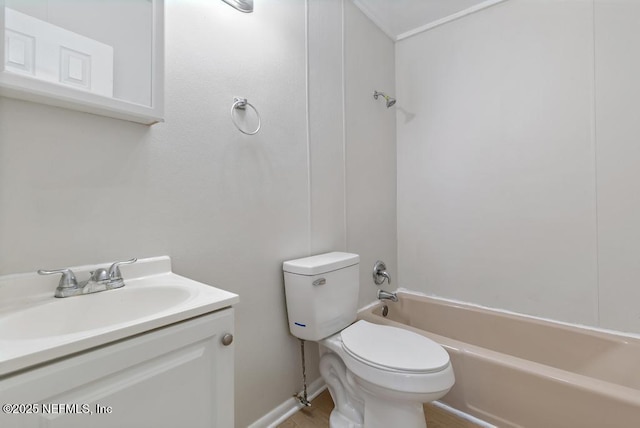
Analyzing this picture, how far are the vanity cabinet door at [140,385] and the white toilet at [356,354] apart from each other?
0.63 metres

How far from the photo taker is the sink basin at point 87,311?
0.67 m

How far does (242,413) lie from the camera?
50.0 inches

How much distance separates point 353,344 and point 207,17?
158 centimetres

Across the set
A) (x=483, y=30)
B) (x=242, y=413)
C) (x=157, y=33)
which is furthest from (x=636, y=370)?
(x=157, y=33)

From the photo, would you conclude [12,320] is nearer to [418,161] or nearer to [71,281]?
[71,281]

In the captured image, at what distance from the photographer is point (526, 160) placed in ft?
5.99

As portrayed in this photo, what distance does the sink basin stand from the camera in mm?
667

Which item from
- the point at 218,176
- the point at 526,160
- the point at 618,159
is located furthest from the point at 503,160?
the point at 218,176

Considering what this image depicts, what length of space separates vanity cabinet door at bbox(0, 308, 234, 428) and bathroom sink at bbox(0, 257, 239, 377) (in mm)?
25

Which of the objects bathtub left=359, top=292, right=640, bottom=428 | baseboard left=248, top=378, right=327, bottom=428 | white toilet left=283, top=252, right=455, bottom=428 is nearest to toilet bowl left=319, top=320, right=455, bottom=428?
white toilet left=283, top=252, right=455, bottom=428

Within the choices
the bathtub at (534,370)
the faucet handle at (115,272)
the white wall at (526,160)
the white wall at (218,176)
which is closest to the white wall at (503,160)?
the white wall at (526,160)

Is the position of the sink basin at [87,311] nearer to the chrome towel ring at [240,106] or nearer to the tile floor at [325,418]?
the chrome towel ring at [240,106]

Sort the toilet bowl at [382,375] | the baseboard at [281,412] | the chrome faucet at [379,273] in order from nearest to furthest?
1. the toilet bowl at [382,375]
2. the baseboard at [281,412]
3. the chrome faucet at [379,273]

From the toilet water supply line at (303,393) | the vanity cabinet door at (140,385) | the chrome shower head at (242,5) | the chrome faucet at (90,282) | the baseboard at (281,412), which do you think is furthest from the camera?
the toilet water supply line at (303,393)
